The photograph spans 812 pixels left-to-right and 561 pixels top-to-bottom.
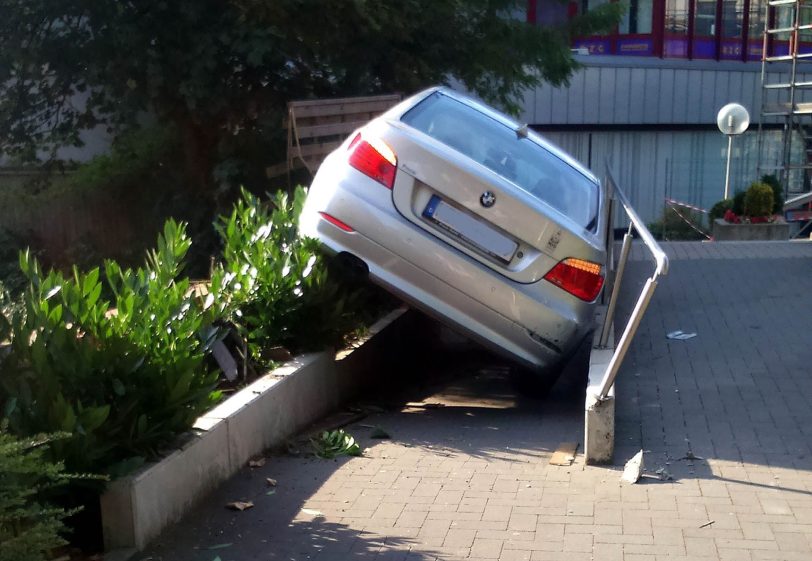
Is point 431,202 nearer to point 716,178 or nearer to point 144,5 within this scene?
point 144,5

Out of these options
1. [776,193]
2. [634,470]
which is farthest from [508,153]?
[776,193]

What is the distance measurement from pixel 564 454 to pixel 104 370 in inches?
98.1

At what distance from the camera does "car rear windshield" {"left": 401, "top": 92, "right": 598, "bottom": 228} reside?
22.5 feet

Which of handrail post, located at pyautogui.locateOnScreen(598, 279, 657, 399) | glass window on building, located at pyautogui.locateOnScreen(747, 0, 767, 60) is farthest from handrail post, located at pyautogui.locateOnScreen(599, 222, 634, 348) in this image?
glass window on building, located at pyautogui.locateOnScreen(747, 0, 767, 60)

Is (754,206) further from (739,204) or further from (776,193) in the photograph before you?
(776,193)

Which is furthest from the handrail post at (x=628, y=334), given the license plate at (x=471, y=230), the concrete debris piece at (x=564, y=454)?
the license plate at (x=471, y=230)

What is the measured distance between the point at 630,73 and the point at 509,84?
34.6ft

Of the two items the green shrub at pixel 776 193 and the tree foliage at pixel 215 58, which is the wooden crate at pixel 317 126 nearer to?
the tree foliage at pixel 215 58

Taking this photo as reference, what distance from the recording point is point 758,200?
17.2 metres

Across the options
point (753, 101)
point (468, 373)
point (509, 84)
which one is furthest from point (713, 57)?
point (468, 373)

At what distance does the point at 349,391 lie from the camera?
284 inches

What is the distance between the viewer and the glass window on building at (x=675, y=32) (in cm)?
2634

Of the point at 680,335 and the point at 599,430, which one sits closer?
the point at 599,430

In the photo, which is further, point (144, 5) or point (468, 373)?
point (144, 5)
